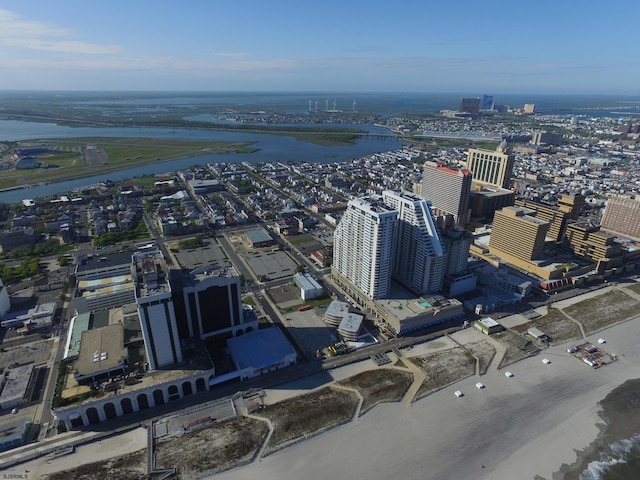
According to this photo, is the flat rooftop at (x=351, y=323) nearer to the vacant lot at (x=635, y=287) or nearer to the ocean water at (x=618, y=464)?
the ocean water at (x=618, y=464)

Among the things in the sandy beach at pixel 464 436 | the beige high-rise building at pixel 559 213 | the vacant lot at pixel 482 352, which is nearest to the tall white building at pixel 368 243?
the sandy beach at pixel 464 436

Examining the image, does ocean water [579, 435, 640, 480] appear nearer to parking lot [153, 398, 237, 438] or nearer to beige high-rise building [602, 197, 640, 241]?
parking lot [153, 398, 237, 438]

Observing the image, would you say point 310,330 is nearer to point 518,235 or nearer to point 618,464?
point 618,464

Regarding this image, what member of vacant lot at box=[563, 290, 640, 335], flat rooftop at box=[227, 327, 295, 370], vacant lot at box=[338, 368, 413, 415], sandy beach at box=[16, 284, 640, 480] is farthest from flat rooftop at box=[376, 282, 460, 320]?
vacant lot at box=[563, 290, 640, 335]

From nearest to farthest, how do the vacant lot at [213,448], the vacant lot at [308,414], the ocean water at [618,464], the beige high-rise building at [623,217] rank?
1. the vacant lot at [213,448]
2. the ocean water at [618,464]
3. the vacant lot at [308,414]
4. the beige high-rise building at [623,217]

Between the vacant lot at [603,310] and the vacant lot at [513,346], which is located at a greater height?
the vacant lot at [603,310]
